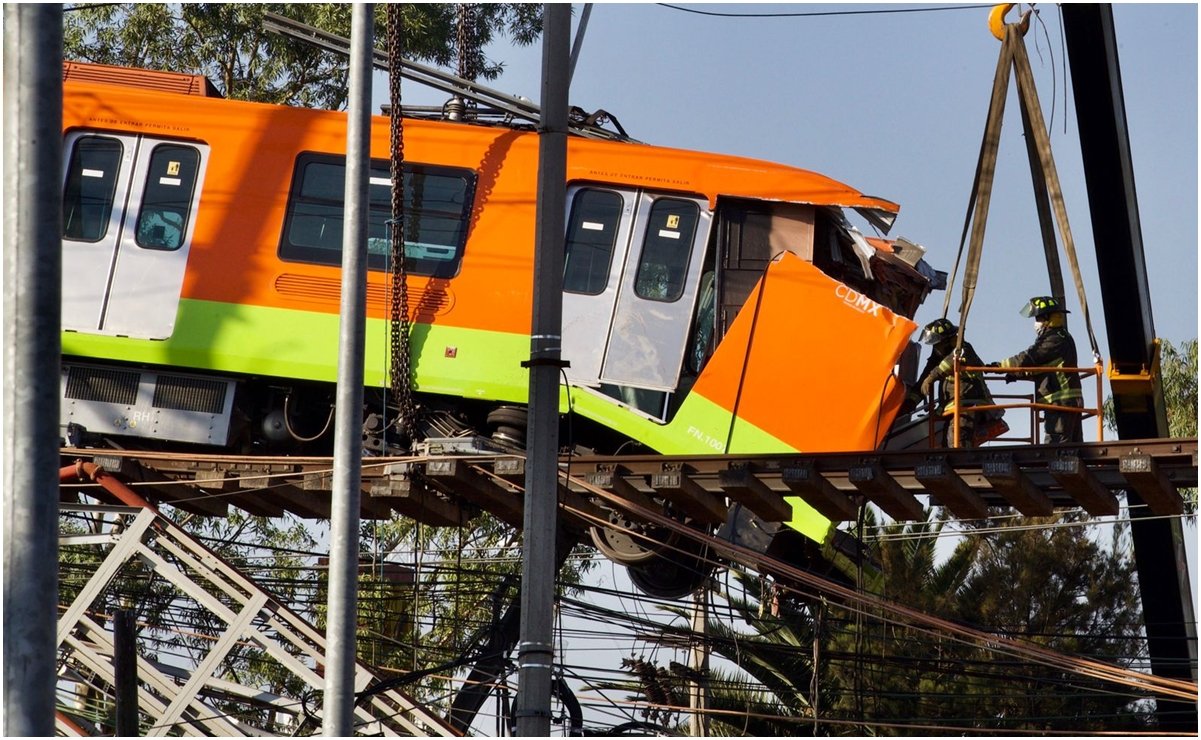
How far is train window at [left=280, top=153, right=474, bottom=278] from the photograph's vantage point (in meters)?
15.8

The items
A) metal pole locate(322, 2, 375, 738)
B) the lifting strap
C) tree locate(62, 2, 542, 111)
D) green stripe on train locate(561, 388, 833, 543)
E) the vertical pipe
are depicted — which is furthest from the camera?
tree locate(62, 2, 542, 111)

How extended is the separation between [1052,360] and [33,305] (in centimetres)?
1095

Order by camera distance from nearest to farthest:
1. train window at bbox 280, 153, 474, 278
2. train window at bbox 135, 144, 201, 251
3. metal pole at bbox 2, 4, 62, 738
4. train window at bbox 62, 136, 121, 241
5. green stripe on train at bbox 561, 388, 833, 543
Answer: metal pole at bbox 2, 4, 62, 738 → green stripe on train at bbox 561, 388, 833, 543 → train window at bbox 280, 153, 474, 278 → train window at bbox 135, 144, 201, 251 → train window at bbox 62, 136, 121, 241

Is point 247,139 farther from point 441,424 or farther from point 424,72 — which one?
point 441,424

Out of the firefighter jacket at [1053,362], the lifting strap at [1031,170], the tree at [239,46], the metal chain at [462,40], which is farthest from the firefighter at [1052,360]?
the tree at [239,46]

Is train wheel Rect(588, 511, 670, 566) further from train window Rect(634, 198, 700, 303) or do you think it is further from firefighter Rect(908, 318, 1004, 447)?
firefighter Rect(908, 318, 1004, 447)

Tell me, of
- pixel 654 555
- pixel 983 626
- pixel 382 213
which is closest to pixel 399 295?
pixel 382 213

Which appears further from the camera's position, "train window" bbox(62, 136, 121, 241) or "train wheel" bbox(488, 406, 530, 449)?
"train window" bbox(62, 136, 121, 241)

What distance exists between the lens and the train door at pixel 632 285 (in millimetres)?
15070

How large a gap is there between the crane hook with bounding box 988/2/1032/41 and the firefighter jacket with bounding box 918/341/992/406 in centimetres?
281

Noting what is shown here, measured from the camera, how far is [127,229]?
52.7 feet

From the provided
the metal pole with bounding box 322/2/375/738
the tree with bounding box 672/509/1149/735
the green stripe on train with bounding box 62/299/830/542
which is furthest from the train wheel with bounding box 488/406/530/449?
the tree with bounding box 672/509/1149/735

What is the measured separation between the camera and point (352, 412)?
10836 mm

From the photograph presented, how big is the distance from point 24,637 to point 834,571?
13.7 m
